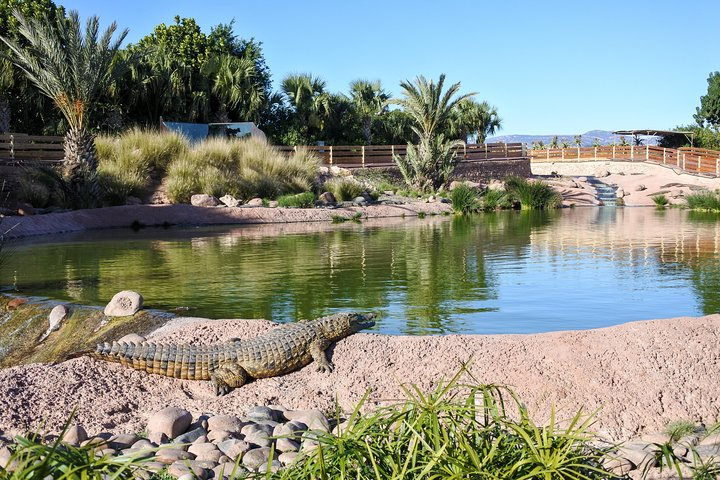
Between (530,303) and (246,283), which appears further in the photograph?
(246,283)

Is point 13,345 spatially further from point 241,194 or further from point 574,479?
point 241,194

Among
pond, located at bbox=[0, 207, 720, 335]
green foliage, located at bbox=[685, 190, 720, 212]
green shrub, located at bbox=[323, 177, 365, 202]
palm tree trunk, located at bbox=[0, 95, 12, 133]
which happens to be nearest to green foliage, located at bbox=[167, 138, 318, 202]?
green shrub, located at bbox=[323, 177, 365, 202]

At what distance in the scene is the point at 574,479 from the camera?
2.48 m

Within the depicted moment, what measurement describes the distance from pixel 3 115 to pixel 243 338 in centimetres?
2845

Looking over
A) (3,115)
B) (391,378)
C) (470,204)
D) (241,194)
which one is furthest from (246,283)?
(3,115)

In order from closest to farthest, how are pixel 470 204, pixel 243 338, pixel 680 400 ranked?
pixel 680 400
pixel 243 338
pixel 470 204

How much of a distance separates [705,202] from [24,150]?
79.5 ft

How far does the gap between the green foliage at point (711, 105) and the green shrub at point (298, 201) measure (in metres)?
48.3

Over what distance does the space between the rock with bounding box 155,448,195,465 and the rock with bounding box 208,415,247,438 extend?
0.49 meters

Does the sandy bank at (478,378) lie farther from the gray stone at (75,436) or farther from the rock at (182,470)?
the rock at (182,470)

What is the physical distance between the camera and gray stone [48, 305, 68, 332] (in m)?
7.94

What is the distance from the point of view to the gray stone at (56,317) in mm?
7938

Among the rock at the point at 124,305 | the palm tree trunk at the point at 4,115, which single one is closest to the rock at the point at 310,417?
the rock at the point at 124,305

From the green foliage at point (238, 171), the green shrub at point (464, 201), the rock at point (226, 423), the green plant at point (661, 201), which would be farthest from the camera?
the green plant at point (661, 201)
